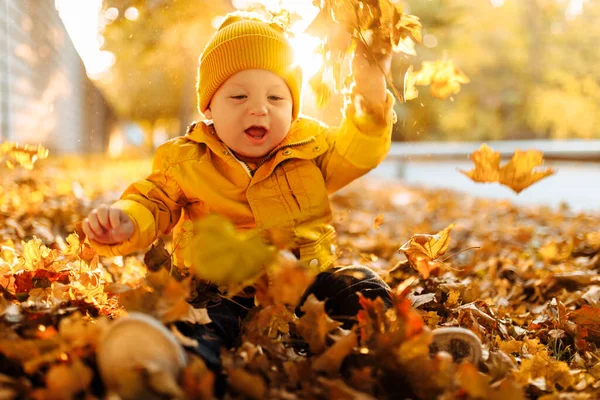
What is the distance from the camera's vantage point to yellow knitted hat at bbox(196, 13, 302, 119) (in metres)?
1.90

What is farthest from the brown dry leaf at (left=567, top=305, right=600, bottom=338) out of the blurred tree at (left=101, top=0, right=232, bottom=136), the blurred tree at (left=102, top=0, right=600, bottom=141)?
the blurred tree at (left=102, top=0, right=600, bottom=141)

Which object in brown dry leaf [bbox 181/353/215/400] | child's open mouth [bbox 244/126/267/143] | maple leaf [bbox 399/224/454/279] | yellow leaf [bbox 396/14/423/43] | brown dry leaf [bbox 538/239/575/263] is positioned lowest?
brown dry leaf [bbox 538/239/575/263]

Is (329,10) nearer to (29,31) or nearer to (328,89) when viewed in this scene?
(328,89)

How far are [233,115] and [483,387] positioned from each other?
1.16 metres

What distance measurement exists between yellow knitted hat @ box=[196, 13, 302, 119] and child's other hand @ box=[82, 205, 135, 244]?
582mm

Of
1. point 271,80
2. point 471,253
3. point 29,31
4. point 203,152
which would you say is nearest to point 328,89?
point 271,80

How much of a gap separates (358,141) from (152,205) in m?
0.73

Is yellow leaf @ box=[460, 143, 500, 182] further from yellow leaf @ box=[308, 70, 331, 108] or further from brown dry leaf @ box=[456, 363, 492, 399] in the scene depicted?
brown dry leaf @ box=[456, 363, 492, 399]

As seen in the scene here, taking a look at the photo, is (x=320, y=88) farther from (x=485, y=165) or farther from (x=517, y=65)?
(x=517, y=65)

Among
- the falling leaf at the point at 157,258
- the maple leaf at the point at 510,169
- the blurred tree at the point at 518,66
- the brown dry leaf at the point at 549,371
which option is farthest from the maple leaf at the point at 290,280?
the blurred tree at the point at 518,66

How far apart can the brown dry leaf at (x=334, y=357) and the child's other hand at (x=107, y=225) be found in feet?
2.46

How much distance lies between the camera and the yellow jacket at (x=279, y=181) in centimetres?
190

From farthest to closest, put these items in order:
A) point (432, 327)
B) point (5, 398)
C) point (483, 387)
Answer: point (432, 327) < point (483, 387) < point (5, 398)

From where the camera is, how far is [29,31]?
26.2ft
